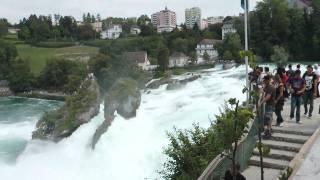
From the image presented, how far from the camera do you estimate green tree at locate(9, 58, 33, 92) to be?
96.9 metres

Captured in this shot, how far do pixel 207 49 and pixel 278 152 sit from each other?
3696 inches

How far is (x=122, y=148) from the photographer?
25812 mm

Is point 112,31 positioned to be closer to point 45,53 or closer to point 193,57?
point 45,53

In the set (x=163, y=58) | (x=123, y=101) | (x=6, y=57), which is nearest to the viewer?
(x=123, y=101)

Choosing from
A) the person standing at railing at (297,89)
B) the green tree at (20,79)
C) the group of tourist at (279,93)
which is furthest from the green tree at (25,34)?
the person standing at railing at (297,89)

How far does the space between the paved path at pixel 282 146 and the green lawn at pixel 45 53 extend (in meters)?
100

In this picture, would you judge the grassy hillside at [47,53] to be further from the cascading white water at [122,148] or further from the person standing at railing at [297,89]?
the person standing at railing at [297,89]

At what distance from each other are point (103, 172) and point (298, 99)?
12.8m

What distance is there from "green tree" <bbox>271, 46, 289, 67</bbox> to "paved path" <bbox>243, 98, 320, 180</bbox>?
2554 inches

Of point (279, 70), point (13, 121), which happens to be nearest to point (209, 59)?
point (13, 121)

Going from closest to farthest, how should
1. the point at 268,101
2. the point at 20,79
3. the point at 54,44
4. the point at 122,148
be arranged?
the point at 268,101
the point at 122,148
the point at 20,79
the point at 54,44

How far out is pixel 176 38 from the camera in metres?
111

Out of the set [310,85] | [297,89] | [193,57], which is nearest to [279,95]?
[297,89]

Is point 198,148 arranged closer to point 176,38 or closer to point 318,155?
point 318,155
